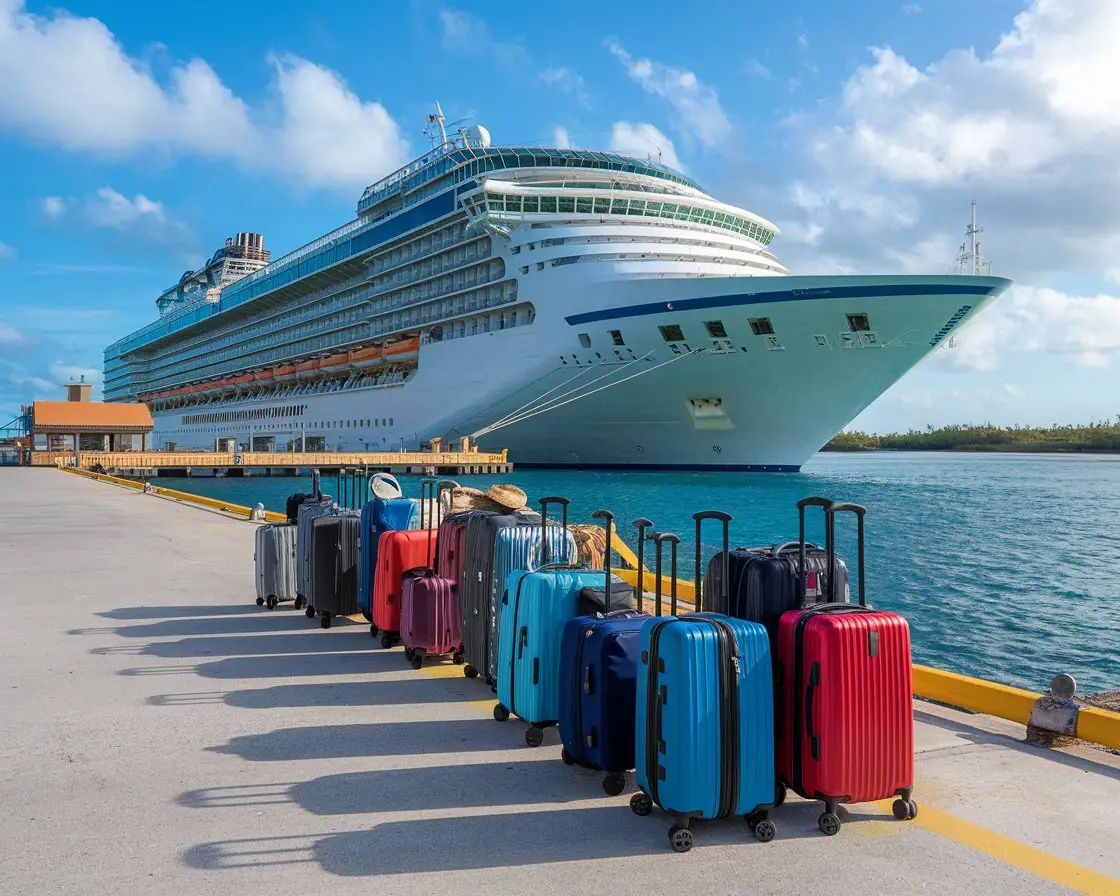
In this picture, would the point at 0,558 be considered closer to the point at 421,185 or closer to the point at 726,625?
the point at 726,625

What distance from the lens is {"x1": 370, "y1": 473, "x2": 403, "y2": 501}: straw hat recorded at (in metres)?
7.61

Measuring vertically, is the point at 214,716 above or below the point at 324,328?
below

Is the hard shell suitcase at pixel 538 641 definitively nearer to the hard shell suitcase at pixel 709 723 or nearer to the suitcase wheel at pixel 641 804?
the suitcase wheel at pixel 641 804

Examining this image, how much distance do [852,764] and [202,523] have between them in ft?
48.2

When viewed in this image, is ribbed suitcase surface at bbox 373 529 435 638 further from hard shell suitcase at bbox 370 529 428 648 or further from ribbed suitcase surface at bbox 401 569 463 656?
ribbed suitcase surface at bbox 401 569 463 656

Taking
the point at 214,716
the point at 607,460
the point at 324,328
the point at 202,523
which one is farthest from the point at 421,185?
the point at 214,716

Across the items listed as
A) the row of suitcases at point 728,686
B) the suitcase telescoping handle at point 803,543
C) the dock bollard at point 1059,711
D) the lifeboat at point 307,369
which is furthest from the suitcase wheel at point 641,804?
the lifeboat at point 307,369

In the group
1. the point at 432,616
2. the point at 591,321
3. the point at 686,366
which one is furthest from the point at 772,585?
the point at 591,321

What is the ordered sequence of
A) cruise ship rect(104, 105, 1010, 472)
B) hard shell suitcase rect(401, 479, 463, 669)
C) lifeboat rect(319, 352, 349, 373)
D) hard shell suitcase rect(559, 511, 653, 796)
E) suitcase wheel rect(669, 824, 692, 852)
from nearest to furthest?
suitcase wheel rect(669, 824, 692, 852), hard shell suitcase rect(559, 511, 653, 796), hard shell suitcase rect(401, 479, 463, 669), cruise ship rect(104, 105, 1010, 472), lifeboat rect(319, 352, 349, 373)

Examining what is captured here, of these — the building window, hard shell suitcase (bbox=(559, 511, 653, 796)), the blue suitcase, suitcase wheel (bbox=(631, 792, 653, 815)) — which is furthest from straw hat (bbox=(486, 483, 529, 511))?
the building window

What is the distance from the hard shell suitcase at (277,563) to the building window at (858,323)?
80.3 feet

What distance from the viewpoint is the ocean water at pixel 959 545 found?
31.7ft

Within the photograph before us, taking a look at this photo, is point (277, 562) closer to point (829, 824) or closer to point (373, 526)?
point (373, 526)

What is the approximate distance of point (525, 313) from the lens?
120 feet
